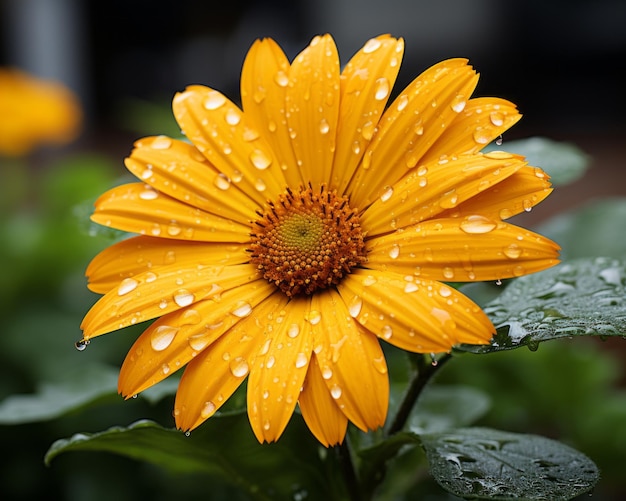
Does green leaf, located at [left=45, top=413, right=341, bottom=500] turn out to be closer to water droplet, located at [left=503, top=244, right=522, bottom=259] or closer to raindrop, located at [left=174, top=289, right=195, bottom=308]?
raindrop, located at [left=174, top=289, right=195, bottom=308]

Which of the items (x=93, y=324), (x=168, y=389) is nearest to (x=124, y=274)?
(x=93, y=324)

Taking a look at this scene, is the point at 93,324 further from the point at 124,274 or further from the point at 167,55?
the point at 167,55

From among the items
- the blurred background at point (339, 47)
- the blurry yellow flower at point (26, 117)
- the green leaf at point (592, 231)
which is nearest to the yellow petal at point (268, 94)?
the green leaf at point (592, 231)

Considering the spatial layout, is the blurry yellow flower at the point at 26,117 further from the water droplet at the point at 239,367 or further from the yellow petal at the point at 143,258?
the water droplet at the point at 239,367

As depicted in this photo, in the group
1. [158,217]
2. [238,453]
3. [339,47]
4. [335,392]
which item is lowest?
[238,453]

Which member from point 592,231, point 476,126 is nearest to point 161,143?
point 476,126

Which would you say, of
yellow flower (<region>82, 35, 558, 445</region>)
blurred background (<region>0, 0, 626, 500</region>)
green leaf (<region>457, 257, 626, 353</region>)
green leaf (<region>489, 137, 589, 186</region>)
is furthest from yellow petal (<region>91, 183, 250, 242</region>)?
blurred background (<region>0, 0, 626, 500</region>)

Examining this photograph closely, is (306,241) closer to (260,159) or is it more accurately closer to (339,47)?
(260,159)
